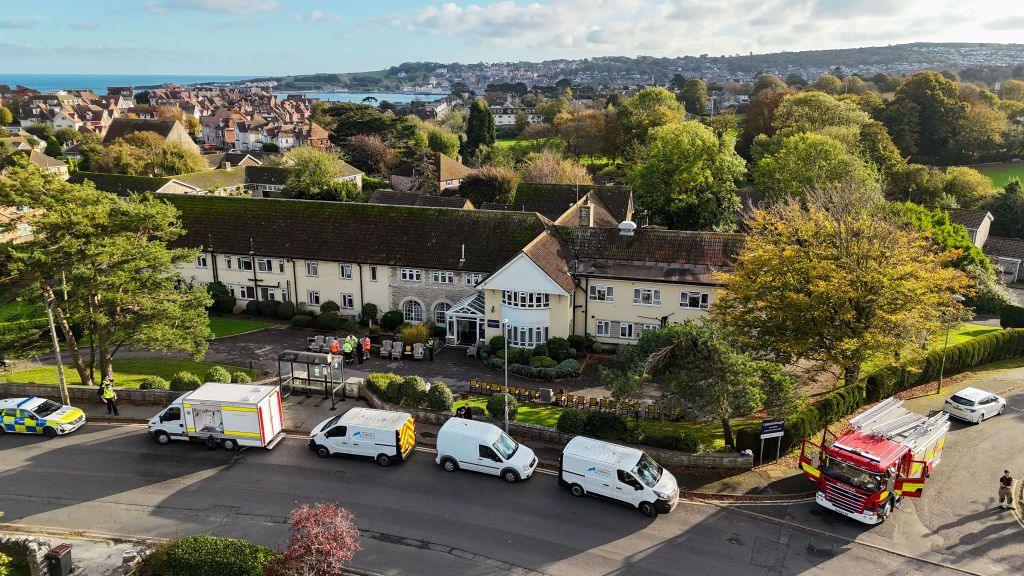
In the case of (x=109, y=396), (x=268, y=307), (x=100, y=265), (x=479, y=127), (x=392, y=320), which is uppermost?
(x=479, y=127)

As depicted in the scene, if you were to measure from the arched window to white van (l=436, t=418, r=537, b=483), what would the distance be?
64.4ft

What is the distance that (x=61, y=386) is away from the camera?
30109 millimetres

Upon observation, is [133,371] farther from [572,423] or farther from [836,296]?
[836,296]

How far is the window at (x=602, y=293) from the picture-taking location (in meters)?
41.8

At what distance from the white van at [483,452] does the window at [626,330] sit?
17763mm

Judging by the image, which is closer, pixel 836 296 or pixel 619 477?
pixel 619 477

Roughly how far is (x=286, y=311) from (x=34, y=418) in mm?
19865

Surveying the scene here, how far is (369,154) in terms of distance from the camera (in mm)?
99938

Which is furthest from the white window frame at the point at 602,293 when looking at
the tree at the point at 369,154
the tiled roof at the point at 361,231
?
the tree at the point at 369,154

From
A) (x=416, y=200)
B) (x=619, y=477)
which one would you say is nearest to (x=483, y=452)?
(x=619, y=477)

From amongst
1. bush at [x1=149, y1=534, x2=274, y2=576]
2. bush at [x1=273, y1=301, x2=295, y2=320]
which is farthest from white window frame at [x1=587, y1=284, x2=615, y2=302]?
bush at [x1=149, y1=534, x2=274, y2=576]

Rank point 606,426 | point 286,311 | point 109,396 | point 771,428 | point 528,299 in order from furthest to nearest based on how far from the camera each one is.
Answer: point 286,311, point 528,299, point 109,396, point 606,426, point 771,428

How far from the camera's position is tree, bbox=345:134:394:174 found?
99.6 m

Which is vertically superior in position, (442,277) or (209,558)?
(442,277)
